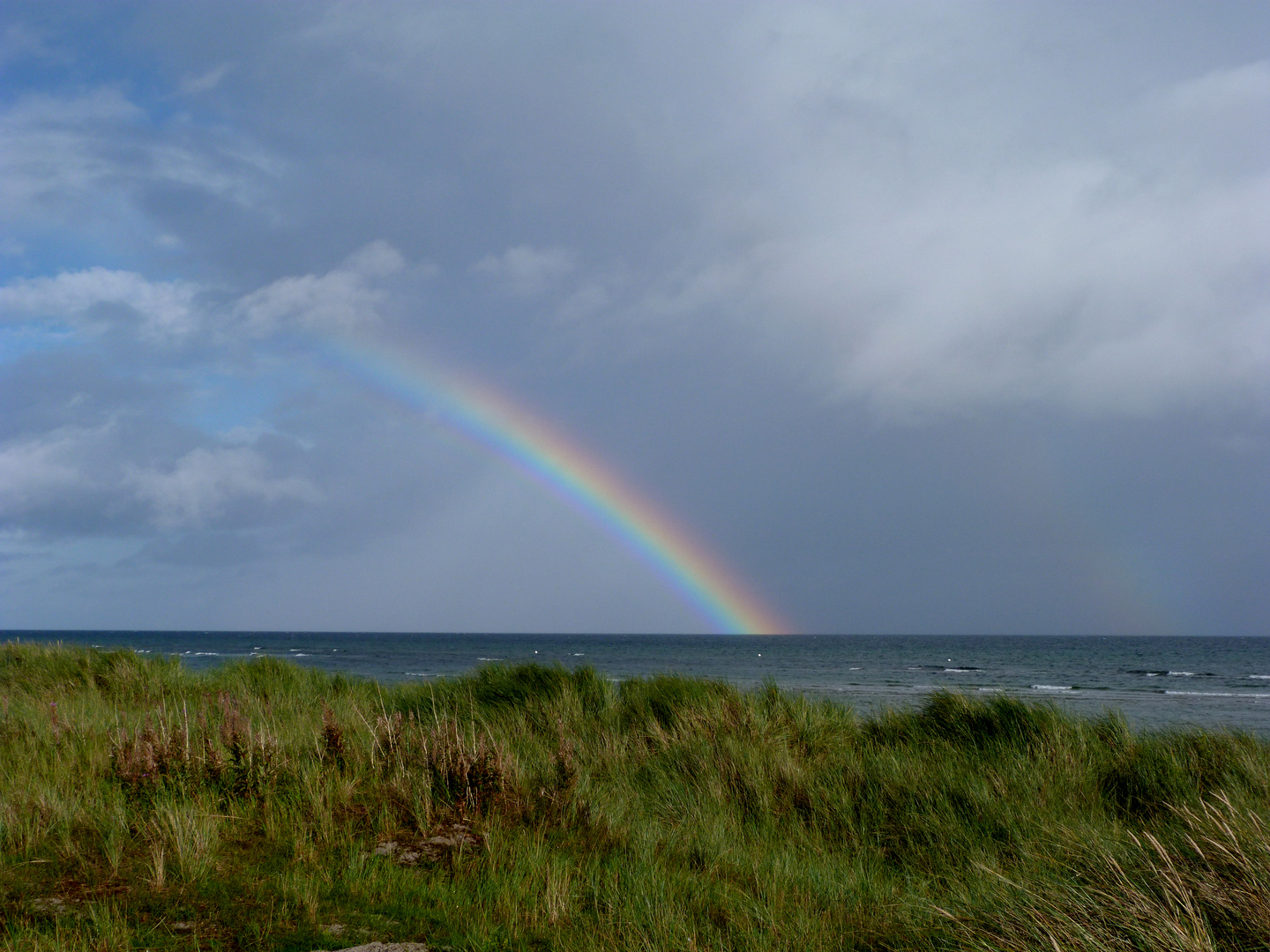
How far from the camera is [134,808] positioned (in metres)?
5.67

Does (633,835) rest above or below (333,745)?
below

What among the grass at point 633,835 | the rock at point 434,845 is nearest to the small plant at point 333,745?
the grass at point 633,835

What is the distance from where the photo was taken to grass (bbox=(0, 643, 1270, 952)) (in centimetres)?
396

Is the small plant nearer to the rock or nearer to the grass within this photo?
the grass

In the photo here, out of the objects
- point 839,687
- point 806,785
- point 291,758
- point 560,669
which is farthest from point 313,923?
point 839,687

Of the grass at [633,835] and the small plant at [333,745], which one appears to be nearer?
the grass at [633,835]

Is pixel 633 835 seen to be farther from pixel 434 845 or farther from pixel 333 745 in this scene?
pixel 333 745

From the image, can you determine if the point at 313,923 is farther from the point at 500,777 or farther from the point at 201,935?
the point at 500,777

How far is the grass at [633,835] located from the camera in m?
3.96

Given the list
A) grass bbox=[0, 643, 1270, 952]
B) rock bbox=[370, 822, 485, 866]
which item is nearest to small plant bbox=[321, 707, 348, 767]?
grass bbox=[0, 643, 1270, 952]

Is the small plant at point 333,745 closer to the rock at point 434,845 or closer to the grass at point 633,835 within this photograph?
A: the grass at point 633,835

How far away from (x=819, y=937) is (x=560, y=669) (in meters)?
8.68

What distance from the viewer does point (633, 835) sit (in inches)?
231

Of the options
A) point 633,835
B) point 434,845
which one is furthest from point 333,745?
point 633,835
